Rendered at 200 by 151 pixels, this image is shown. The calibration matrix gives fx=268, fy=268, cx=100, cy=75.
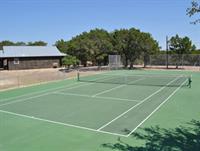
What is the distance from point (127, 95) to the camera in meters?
15.9

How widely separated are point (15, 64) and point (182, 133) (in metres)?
31.0

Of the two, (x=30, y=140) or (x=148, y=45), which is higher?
(x=148, y=45)

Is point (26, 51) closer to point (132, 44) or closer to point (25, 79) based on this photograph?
point (25, 79)

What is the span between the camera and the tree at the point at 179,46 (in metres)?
38.8

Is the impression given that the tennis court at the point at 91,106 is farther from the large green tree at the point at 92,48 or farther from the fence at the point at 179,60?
the fence at the point at 179,60

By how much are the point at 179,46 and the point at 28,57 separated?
2170 cm

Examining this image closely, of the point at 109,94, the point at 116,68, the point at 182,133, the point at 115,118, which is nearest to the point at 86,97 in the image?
the point at 109,94

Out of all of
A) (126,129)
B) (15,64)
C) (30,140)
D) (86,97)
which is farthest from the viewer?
(15,64)

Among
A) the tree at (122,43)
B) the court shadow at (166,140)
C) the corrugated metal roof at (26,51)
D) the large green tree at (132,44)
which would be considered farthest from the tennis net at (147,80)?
the corrugated metal roof at (26,51)

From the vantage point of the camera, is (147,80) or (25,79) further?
(25,79)

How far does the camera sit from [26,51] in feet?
124

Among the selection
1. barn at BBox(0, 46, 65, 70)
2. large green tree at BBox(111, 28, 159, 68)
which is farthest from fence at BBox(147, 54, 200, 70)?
barn at BBox(0, 46, 65, 70)

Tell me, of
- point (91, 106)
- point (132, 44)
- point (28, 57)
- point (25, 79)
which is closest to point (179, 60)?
point (132, 44)

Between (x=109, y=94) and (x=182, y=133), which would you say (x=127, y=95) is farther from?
(x=182, y=133)
